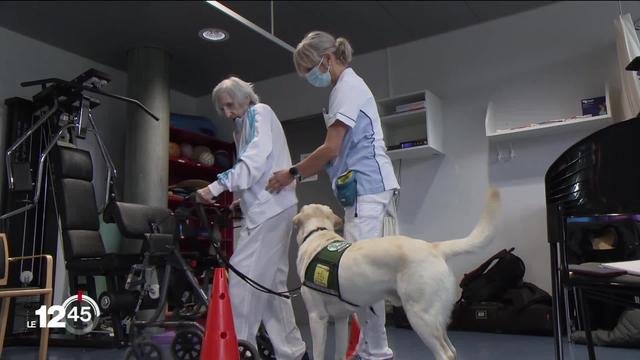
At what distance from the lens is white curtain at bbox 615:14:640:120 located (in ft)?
10.6

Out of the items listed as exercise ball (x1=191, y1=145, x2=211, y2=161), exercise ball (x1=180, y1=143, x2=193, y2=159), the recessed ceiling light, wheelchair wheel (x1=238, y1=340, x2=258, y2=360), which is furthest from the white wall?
wheelchair wheel (x1=238, y1=340, x2=258, y2=360)

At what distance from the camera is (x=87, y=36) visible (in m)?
4.45

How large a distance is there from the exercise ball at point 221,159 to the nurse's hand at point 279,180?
3431mm

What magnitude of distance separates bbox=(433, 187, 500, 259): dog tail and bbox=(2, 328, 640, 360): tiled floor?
125 cm

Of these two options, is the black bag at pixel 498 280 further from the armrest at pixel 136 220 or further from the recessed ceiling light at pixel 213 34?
the recessed ceiling light at pixel 213 34

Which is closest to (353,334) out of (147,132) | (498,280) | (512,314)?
(512,314)

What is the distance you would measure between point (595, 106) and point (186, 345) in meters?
3.44

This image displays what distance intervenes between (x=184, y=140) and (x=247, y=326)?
3.61 m

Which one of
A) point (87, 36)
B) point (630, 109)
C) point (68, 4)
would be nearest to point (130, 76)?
point (87, 36)

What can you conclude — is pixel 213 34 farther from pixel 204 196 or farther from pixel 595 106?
pixel 595 106

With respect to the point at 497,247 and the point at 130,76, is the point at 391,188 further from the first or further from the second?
the point at 130,76

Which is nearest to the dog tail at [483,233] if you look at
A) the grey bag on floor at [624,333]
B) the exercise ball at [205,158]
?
the grey bag on floor at [624,333]

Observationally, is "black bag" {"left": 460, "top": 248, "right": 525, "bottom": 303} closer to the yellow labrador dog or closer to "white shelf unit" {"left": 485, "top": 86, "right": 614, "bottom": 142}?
"white shelf unit" {"left": 485, "top": 86, "right": 614, "bottom": 142}

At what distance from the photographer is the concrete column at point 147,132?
4.51m
